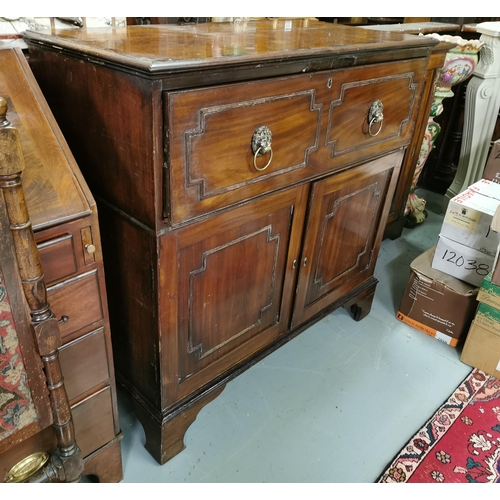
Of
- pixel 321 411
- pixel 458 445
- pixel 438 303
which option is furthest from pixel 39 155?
pixel 438 303

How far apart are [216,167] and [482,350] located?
1222 millimetres

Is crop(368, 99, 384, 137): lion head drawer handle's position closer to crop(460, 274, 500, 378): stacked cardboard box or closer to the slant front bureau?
the slant front bureau

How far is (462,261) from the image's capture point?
1724 millimetres

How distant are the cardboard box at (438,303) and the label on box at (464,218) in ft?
0.65

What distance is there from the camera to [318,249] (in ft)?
4.73

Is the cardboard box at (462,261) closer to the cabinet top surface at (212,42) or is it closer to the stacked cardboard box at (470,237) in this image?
the stacked cardboard box at (470,237)

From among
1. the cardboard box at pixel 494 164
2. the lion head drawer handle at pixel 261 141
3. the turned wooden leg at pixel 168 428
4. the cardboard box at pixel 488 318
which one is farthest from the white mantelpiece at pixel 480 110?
the turned wooden leg at pixel 168 428

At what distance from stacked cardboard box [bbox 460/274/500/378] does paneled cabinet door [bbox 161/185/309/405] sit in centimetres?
67

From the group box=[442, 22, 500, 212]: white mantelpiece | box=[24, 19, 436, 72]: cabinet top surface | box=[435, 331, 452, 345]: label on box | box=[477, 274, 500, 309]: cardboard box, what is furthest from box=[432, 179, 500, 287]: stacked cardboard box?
box=[442, 22, 500, 212]: white mantelpiece

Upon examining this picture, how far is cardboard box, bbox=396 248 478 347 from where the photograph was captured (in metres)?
1.70

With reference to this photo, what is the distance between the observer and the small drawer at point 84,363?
3.08 ft

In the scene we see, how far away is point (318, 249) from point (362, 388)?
0.51 meters
